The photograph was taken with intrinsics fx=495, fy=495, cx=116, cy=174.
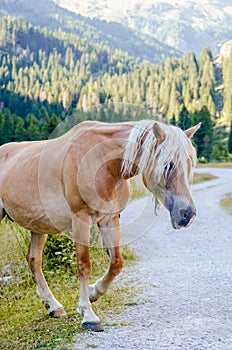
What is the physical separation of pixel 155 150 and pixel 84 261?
1.24 metres

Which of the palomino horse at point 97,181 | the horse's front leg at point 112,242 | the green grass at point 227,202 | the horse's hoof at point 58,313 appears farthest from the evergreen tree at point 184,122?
the green grass at point 227,202

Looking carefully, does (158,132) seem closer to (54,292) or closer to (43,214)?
(43,214)

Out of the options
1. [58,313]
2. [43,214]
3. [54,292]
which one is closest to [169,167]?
[43,214]

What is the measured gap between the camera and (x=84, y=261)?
14.9 feet

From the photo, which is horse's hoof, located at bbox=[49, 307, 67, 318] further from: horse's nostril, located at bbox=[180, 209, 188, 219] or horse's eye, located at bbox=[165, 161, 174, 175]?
horse's eye, located at bbox=[165, 161, 174, 175]

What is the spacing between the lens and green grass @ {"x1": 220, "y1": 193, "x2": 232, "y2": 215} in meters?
18.9

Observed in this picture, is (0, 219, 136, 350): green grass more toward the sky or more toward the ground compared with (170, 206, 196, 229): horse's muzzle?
more toward the ground

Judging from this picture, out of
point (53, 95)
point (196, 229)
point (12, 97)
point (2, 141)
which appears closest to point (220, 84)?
point (53, 95)

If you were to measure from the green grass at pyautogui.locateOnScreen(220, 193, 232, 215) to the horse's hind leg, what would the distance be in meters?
13.0

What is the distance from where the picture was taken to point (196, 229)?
1393cm

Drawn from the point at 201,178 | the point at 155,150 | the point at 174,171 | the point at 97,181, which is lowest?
the point at 201,178

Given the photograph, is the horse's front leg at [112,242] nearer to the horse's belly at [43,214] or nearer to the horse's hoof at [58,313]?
the horse's belly at [43,214]

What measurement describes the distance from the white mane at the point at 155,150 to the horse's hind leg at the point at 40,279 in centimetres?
182

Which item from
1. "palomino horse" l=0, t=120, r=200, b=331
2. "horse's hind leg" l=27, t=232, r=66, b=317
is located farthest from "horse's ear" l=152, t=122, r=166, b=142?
"horse's hind leg" l=27, t=232, r=66, b=317
